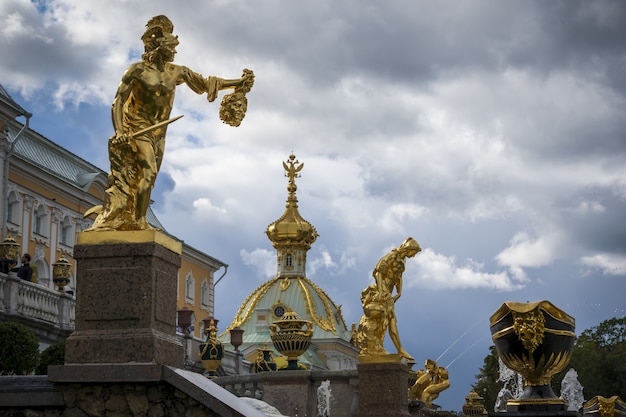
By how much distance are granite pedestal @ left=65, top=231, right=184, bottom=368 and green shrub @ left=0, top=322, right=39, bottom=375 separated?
1017 cm

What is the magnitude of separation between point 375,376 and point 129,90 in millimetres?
9047

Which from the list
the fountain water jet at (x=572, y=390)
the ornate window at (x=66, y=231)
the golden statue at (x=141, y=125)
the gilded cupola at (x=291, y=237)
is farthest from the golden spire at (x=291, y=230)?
the golden statue at (x=141, y=125)

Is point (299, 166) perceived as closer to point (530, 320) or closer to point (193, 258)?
point (193, 258)

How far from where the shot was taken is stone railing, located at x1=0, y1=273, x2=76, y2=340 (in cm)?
2767

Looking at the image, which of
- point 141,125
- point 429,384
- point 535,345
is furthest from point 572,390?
point 141,125

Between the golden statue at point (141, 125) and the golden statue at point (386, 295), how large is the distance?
28.5ft

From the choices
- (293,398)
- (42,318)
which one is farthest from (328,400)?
(42,318)

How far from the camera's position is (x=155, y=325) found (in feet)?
35.1

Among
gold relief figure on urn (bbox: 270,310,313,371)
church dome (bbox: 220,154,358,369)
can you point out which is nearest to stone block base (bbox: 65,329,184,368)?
gold relief figure on urn (bbox: 270,310,313,371)

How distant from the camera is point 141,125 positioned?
11.4 metres

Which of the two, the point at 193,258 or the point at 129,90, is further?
the point at 193,258

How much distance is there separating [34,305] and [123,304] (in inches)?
773

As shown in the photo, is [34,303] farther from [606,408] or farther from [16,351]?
[606,408]

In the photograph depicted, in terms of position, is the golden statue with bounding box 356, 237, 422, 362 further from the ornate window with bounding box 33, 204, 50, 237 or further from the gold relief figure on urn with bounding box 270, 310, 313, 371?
the ornate window with bounding box 33, 204, 50, 237
